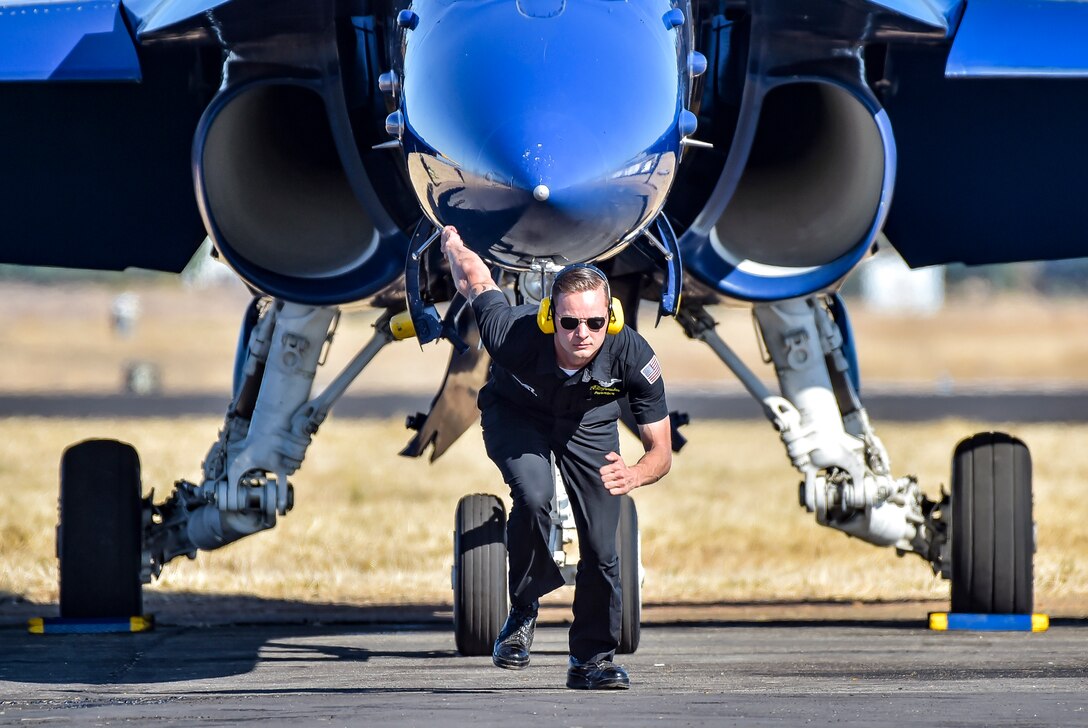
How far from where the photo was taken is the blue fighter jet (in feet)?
21.7

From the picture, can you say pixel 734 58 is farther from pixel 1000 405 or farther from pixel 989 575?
pixel 1000 405

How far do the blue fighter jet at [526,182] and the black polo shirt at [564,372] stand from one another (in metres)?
0.21

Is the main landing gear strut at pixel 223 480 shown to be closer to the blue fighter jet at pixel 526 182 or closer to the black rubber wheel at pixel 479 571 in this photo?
the blue fighter jet at pixel 526 182

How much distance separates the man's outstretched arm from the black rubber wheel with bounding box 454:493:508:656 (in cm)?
156

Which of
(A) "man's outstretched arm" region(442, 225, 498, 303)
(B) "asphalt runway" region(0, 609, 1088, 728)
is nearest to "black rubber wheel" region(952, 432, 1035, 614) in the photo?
(B) "asphalt runway" region(0, 609, 1088, 728)

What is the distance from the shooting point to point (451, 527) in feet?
53.8

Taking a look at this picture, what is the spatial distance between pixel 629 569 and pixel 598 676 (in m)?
1.32

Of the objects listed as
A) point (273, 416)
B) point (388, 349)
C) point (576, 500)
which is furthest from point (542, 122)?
point (388, 349)

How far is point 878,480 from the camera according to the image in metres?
9.41

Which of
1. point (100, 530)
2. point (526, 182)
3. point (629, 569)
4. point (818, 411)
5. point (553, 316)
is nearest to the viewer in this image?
point (526, 182)

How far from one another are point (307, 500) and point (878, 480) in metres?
10.1

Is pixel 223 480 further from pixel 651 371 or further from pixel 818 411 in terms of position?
pixel 651 371

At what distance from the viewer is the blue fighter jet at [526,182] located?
21.7 feet

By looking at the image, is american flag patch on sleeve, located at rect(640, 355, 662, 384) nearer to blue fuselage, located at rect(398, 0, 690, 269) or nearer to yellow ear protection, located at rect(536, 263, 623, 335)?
yellow ear protection, located at rect(536, 263, 623, 335)
